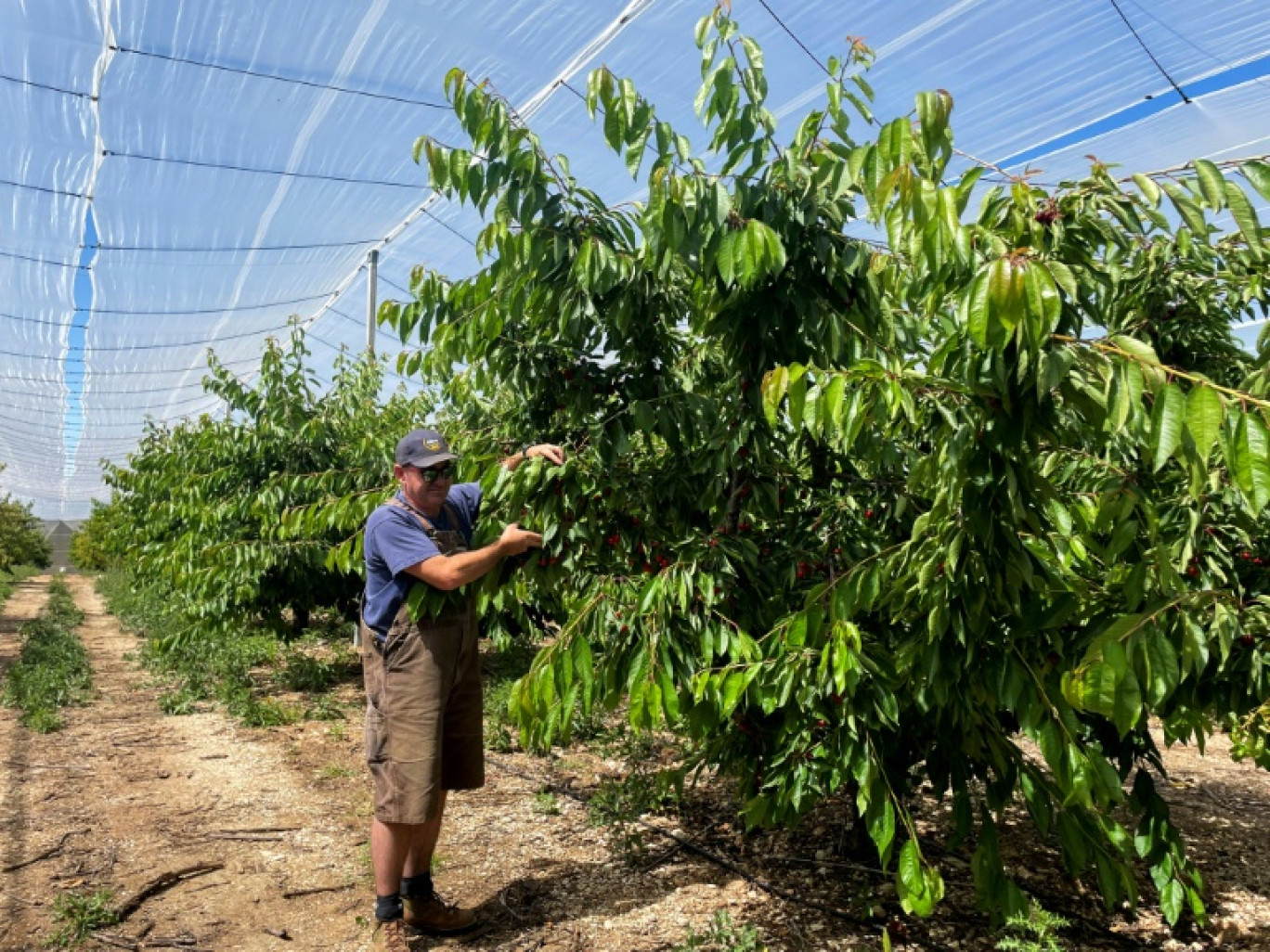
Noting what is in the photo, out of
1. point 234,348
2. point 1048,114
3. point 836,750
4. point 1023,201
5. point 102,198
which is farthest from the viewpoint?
point 234,348

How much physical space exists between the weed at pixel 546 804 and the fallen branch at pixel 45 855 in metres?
1.95

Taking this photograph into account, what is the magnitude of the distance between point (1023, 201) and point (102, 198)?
8.09m

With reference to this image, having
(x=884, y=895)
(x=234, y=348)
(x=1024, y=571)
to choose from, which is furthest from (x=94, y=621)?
(x=1024, y=571)

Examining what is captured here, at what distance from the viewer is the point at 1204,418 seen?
142 centimetres

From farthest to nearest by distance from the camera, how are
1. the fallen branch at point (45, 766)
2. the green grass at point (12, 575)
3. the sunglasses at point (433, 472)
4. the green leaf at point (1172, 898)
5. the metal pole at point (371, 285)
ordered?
the green grass at point (12, 575) → the metal pole at point (371, 285) → the fallen branch at point (45, 766) → the sunglasses at point (433, 472) → the green leaf at point (1172, 898)

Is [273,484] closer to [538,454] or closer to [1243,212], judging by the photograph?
[538,454]

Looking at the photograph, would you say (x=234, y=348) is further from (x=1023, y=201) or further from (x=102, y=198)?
(x=1023, y=201)

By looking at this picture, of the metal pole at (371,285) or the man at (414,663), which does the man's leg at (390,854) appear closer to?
the man at (414,663)

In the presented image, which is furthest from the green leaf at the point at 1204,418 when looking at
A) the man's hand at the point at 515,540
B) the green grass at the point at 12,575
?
the green grass at the point at 12,575

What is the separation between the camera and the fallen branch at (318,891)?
3.42 meters

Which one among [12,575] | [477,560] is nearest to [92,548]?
[12,575]

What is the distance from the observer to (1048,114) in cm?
547

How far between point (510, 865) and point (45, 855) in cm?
186

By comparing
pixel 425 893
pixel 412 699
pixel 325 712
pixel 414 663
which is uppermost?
pixel 414 663
